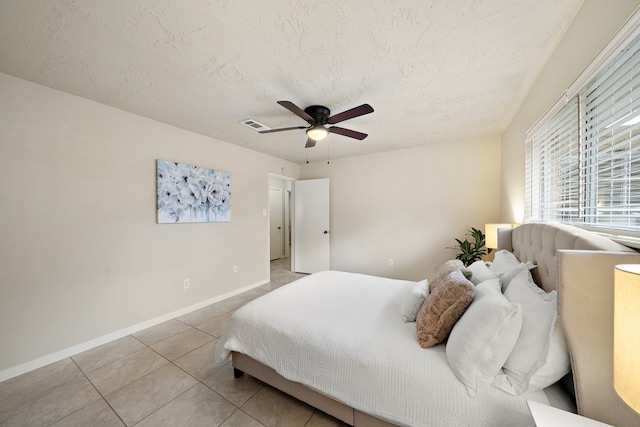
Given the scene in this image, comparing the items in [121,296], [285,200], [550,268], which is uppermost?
[285,200]

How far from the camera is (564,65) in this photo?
1.47m

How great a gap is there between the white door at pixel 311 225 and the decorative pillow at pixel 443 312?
332 centimetres

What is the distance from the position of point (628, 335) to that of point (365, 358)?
0.95 metres

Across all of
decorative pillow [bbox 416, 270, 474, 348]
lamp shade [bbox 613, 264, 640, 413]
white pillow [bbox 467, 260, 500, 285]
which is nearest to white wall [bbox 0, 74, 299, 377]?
decorative pillow [bbox 416, 270, 474, 348]

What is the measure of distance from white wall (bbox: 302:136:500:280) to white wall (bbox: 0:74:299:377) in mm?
2540

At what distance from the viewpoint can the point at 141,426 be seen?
4.55 ft

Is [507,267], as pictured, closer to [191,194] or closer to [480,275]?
[480,275]

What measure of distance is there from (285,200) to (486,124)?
502cm

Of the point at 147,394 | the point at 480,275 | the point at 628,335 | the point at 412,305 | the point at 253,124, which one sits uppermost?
the point at 253,124

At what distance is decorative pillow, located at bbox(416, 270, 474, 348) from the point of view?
1.22m

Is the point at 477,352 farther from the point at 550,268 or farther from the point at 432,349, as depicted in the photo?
the point at 550,268

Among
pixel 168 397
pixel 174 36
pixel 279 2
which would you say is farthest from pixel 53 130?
pixel 168 397

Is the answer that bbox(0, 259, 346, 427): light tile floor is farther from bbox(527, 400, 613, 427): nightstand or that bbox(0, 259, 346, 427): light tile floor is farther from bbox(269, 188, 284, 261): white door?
bbox(269, 188, 284, 261): white door

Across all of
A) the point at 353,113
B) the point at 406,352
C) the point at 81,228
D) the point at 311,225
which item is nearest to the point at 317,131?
the point at 353,113
